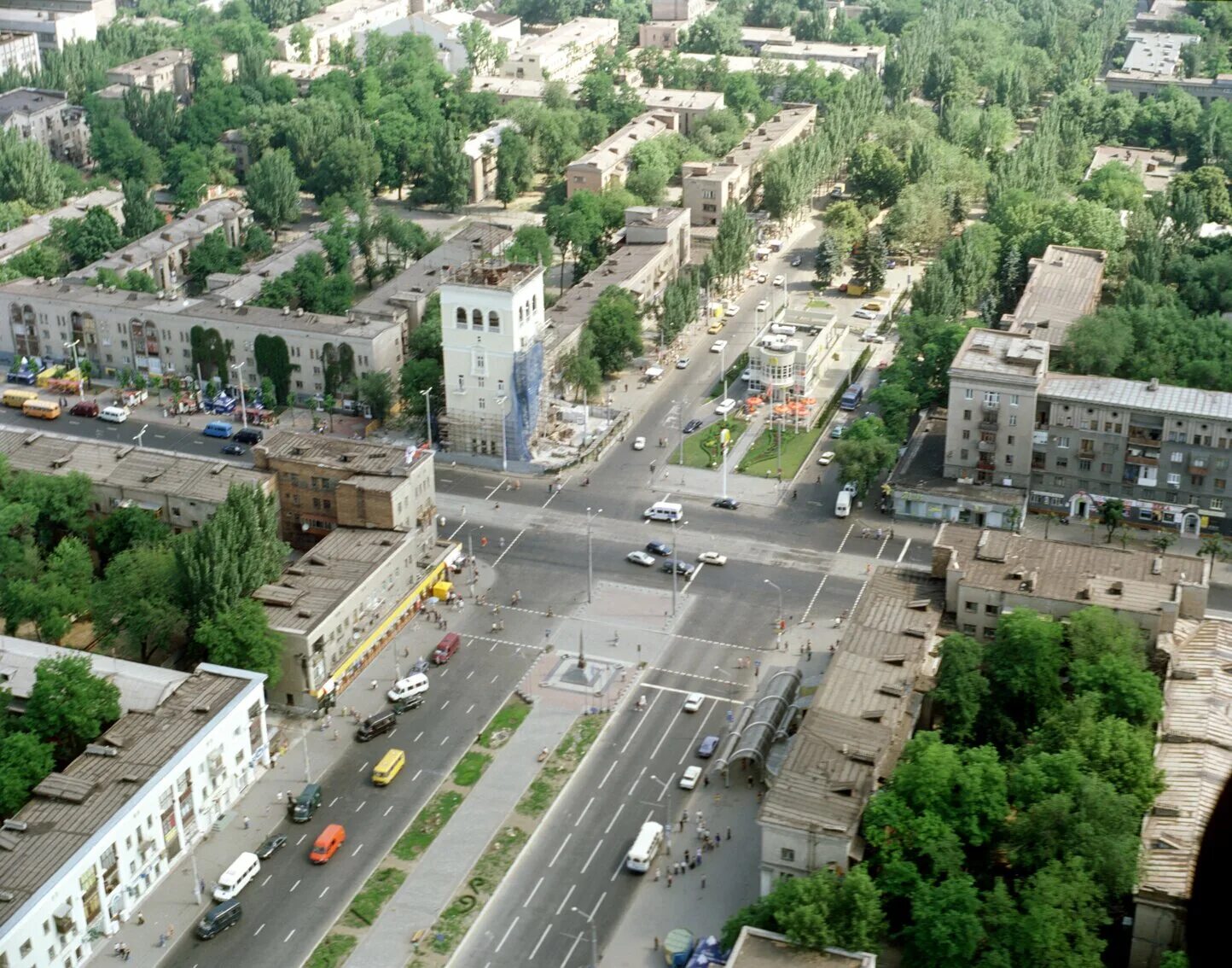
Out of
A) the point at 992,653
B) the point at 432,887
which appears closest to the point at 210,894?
the point at 432,887

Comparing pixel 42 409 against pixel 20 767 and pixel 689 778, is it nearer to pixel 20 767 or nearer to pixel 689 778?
pixel 20 767

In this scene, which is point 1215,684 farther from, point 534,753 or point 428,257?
point 428,257

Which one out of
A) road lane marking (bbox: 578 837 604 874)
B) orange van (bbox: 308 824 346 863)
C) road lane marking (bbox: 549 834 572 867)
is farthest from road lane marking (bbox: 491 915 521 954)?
orange van (bbox: 308 824 346 863)

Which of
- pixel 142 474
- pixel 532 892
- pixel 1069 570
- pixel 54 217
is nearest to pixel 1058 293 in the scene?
pixel 1069 570

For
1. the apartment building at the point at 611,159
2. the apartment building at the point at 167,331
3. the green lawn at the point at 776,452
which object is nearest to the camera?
the green lawn at the point at 776,452

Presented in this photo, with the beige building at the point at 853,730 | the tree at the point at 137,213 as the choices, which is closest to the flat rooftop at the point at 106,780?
the beige building at the point at 853,730

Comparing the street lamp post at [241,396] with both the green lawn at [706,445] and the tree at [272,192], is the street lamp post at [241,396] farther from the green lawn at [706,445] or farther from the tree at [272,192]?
the tree at [272,192]
